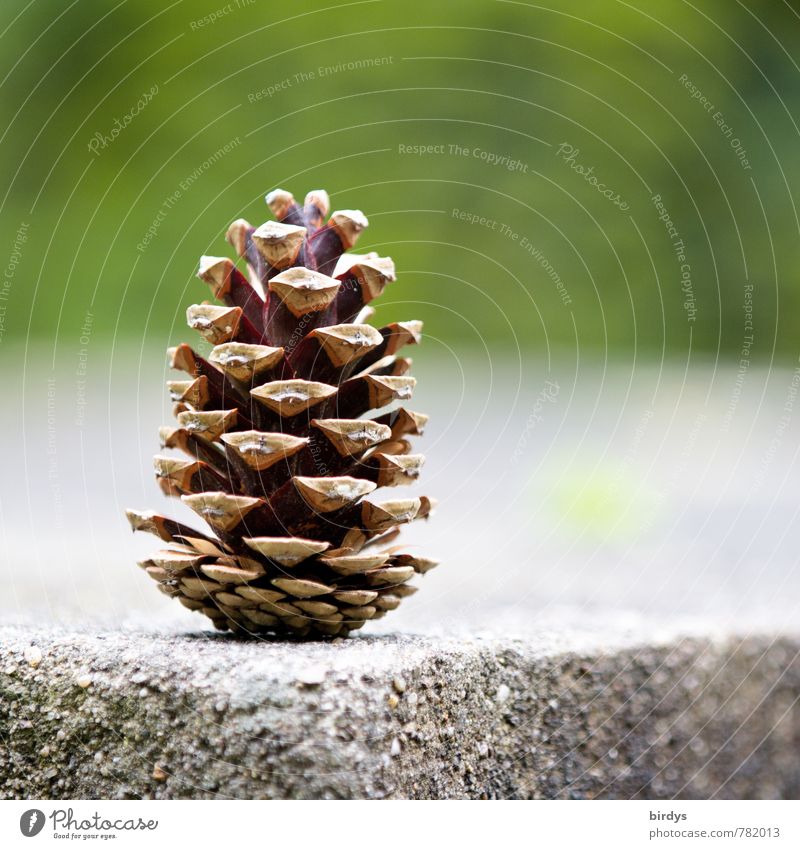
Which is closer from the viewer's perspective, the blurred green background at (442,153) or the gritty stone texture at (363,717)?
the gritty stone texture at (363,717)

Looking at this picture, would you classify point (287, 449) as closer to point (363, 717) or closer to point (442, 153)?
point (363, 717)

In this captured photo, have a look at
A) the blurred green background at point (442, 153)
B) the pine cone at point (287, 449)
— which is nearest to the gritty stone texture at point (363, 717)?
the pine cone at point (287, 449)

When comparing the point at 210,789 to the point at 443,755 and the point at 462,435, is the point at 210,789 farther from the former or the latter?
the point at 462,435

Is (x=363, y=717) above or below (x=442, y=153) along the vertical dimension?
below

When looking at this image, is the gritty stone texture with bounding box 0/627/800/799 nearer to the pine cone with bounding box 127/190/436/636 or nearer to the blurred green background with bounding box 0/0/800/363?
the pine cone with bounding box 127/190/436/636

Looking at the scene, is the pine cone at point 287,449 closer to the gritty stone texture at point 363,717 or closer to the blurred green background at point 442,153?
the gritty stone texture at point 363,717

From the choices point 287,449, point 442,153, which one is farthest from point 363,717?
point 442,153
